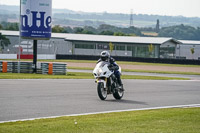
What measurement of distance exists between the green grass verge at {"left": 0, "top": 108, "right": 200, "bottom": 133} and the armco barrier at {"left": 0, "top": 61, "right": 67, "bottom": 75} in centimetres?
2316

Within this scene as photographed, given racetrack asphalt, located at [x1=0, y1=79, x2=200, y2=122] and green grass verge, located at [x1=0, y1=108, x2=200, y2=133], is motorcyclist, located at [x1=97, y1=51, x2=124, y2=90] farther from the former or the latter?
green grass verge, located at [x1=0, y1=108, x2=200, y2=133]

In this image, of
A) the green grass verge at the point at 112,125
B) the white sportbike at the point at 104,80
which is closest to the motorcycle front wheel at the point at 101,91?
the white sportbike at the point at 104,80

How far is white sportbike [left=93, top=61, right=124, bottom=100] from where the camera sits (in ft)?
50.6

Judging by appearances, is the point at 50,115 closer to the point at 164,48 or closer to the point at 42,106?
the point at 42,106

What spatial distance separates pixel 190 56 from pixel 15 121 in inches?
3582

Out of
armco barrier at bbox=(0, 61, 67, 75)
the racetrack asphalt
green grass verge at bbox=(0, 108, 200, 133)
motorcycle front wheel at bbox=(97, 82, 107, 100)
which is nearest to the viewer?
green grass verge at bbox=(0, 108, 200, 133)

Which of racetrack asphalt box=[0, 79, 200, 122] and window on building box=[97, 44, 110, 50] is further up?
racetrack asphalt box=[0, 79, 200, 122]

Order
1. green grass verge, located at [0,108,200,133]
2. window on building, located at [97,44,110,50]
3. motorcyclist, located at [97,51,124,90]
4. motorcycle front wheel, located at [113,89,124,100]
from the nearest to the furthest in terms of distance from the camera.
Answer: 1. green grass verge, located at [0,108,200,133]
2. motorcyclist, located at [97,51,124,90]
3. motorcycle front wheel, located at [113,89,124,100]
4. window on building, located at [97,44,110,50]

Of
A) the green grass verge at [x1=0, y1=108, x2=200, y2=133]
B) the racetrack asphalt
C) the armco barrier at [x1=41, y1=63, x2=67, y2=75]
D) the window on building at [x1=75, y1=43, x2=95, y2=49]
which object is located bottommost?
the window on building at [x1=75, y1=43, x2=95, y2=49]

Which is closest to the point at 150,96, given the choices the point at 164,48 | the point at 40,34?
the point at 40,34

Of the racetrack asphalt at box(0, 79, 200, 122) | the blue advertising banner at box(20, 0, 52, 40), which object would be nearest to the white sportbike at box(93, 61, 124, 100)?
the racetrack asphalt at box(0, 79, 200, 122)

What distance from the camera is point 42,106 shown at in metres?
13.3

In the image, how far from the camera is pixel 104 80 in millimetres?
15516

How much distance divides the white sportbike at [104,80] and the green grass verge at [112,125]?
3.81 meters
